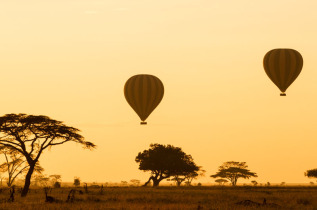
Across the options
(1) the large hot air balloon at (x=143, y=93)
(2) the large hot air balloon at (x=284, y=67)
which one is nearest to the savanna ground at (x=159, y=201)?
(1) the large hot air balloon at (x=143, y=93)

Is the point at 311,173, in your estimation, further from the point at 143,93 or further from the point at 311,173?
the point at 143,93

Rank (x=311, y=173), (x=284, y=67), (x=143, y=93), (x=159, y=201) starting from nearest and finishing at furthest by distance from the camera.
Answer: (x=159, y=201), (x=143, y=93), (x=284, y=67), (x=311, y=173)

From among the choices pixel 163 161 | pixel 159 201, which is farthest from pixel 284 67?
pixel 163 161

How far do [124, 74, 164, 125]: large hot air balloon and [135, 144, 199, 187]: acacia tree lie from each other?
3769 centimetres

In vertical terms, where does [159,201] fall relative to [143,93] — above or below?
below

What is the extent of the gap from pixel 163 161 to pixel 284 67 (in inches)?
1627

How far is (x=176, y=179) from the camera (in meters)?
124

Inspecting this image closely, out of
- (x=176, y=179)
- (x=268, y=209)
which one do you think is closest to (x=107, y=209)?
(x=268, y=209)

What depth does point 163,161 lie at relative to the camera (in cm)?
9781

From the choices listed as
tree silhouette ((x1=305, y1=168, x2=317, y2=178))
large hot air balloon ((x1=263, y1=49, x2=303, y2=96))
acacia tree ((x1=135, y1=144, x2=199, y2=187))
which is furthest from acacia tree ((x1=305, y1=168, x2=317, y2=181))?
large hot air balloon ((x1=263, y1=49, x2=303, y2=96))

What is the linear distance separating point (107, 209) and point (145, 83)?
1130 inches

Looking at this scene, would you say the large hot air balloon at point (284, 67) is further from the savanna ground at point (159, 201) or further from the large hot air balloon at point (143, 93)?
the savanna ground at point (159, 201)

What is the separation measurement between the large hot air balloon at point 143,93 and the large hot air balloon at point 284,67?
11.2 metres

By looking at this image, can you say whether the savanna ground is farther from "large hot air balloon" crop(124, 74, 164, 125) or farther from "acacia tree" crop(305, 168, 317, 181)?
"acacia tree" crop(305, 168, 317, 181)
